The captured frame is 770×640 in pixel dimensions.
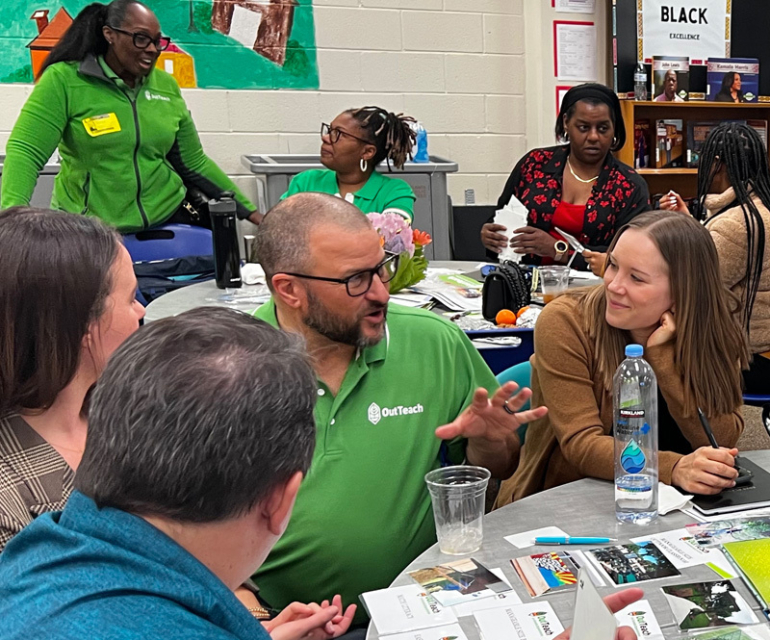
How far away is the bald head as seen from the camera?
66.3 inches

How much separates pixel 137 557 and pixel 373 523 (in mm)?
866

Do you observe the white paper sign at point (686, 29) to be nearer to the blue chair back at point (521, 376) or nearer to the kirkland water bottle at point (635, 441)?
the blue chair back at point (521, 376)

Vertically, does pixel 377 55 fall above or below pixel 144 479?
above

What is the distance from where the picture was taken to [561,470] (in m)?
1.84

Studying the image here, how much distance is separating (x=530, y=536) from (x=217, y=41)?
4.24 meters

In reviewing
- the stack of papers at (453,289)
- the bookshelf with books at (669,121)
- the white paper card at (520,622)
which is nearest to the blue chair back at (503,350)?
the stack of papers at (453,289)

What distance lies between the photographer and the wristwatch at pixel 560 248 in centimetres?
340

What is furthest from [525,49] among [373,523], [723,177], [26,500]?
[26,500]

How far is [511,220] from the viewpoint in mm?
3414

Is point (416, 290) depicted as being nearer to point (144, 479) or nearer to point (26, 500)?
point (26, 500)

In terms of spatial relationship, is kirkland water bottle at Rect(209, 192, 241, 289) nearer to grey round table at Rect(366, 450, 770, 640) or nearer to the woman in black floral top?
the woman in black floral top

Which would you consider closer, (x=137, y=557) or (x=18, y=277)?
(x=137, y=557)

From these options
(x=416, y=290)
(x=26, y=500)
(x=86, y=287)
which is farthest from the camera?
(x=416, y=290)

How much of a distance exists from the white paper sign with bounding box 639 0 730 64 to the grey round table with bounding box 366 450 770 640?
15.1ft
